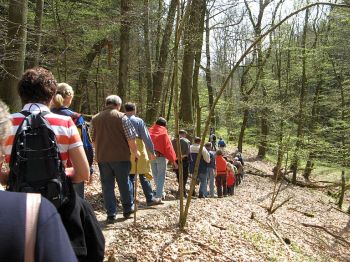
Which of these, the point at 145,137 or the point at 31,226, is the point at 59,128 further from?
the point at 145,137

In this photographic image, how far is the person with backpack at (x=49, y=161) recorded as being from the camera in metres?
2.65

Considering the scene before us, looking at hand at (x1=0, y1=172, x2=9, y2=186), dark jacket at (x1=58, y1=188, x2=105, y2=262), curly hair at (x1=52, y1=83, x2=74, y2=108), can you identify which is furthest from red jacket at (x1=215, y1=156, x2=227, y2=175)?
hand at (x1=0, y1=172, x2=9, y2=186)

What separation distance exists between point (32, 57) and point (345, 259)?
9875 millimetres

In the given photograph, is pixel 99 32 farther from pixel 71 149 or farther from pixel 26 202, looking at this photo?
pixel 26 202

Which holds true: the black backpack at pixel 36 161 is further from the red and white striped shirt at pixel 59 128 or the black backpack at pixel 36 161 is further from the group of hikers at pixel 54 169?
the red and white striped shirt at pixel 59 128

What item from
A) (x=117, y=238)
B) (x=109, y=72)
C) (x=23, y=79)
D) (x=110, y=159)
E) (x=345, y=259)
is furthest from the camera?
(x=109, y=72)

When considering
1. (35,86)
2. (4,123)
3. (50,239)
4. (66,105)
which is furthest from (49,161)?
(66,105)

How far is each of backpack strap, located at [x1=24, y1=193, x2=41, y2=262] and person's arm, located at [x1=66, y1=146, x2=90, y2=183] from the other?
182 centimetres

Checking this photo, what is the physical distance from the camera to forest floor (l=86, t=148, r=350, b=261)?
19.4 ft

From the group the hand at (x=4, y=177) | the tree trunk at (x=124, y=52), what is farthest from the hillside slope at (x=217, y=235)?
the tree trunk at (x=124, y=52)

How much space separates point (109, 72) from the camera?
666 inches

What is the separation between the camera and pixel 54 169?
2.71m

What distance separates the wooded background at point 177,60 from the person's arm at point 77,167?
11.6 feet

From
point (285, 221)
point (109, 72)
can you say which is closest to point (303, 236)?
point (285, 221)
